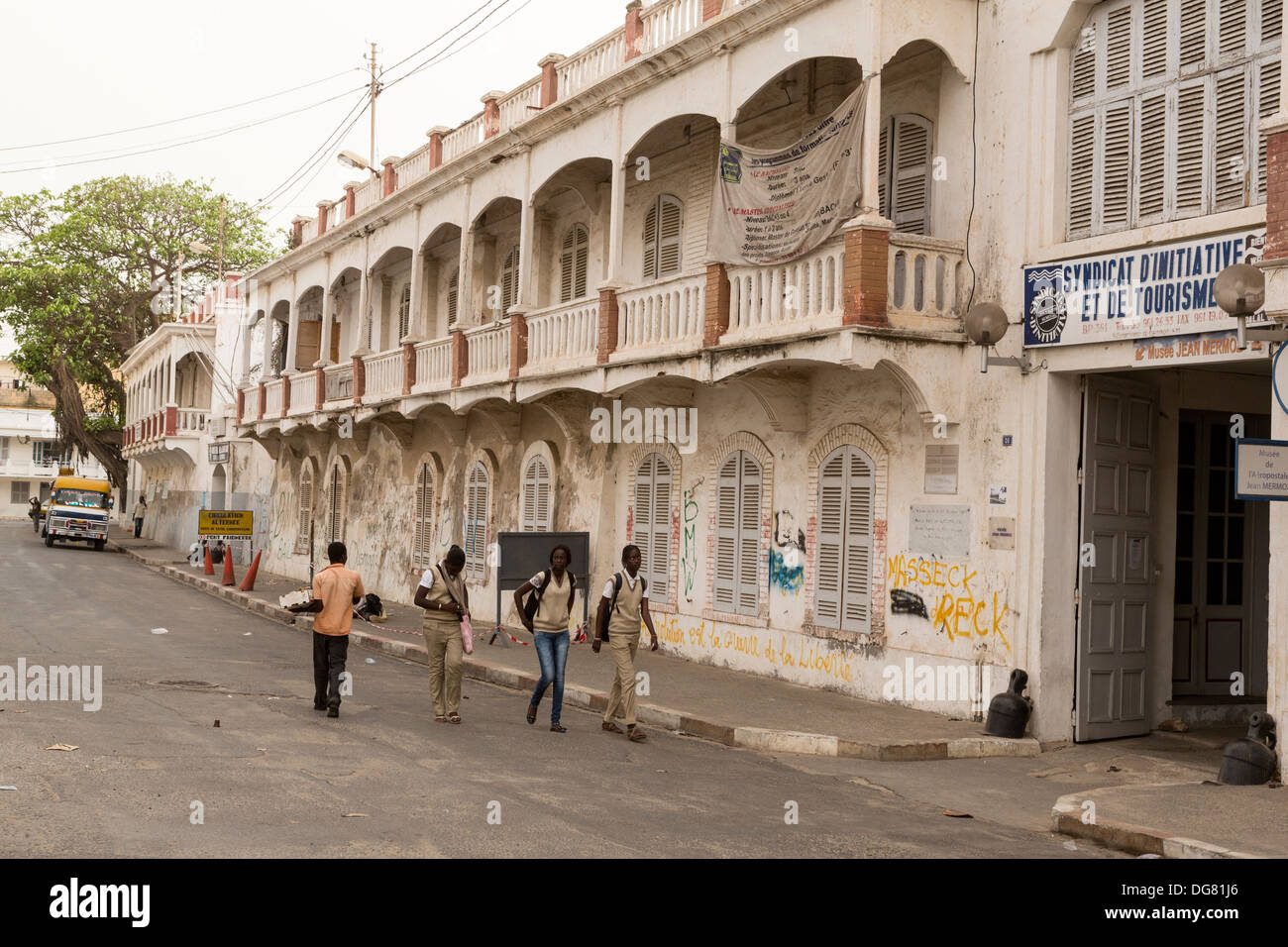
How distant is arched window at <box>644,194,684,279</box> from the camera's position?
18.1m

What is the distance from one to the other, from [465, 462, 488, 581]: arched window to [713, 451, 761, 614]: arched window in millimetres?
7213

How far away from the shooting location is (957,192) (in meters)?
13.2

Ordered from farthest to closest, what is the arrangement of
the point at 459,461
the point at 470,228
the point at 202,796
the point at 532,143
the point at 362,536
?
the point at 362,536 → the point at 459,461 → the point at 470,228 → the point at 532,143 → the point at 202,796

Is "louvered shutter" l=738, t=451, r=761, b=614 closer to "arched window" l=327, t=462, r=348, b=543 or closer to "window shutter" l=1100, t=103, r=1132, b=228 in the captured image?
"window shutter" l=1100, t=103, r=1132, b=228

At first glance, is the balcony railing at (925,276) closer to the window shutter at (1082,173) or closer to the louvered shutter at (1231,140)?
the window shutter at (1082,173)

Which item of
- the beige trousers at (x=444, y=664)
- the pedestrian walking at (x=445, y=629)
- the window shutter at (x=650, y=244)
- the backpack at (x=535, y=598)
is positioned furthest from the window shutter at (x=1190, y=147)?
the window shutter at (x=650, y=244)

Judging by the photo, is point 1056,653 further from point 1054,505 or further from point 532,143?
point 532,143

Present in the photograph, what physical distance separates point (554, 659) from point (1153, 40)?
7.82m

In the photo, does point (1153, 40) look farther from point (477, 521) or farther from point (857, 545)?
point (477, 521)

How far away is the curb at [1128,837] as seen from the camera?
754cm

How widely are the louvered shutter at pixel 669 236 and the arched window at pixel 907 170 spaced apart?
14.2 feet

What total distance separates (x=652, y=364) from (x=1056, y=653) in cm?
632
